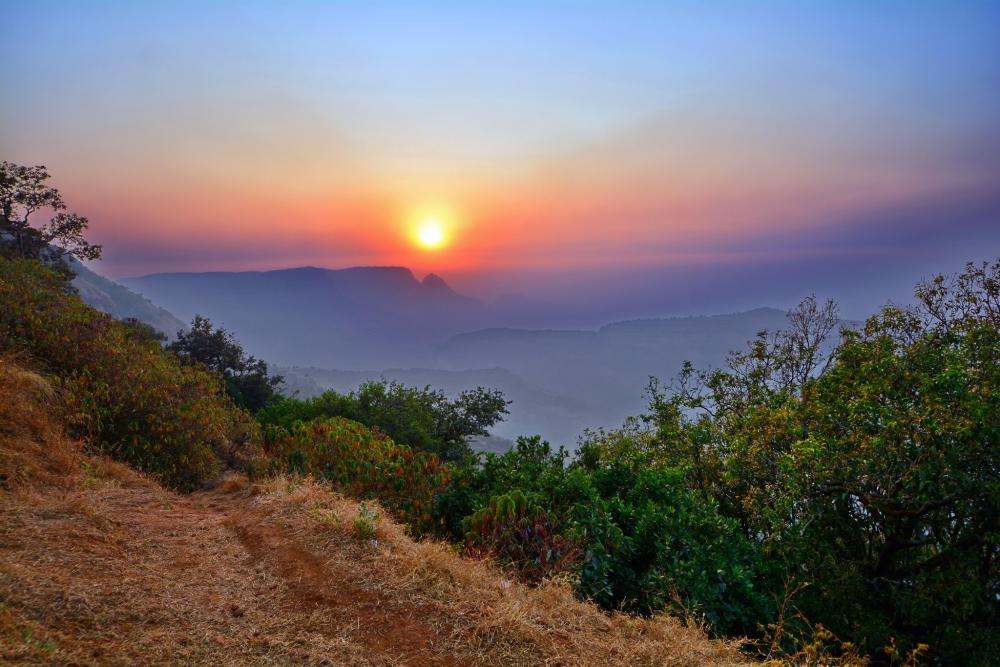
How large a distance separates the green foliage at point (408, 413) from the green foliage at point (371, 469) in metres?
6.27

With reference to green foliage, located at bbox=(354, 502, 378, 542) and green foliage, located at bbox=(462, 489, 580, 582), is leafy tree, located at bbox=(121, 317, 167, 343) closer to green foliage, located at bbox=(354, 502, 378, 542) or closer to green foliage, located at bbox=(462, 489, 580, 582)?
green foliage, located at bbox=(354, 502, 378, 542)

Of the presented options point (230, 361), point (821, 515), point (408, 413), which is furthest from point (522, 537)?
point (230, 361)

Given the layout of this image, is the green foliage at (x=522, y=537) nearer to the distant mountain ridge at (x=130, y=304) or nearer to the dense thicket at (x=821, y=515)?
the dense thicket at (x=821, y=515)

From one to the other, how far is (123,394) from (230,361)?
21.5 meters

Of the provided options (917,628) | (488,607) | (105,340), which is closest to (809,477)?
(917,628)

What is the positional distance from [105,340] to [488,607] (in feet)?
40.8

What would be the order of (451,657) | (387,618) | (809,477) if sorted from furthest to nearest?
1. (809,477)
2. (387,618)
3. (451,657)

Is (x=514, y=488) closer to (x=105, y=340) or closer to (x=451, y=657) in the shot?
(x=451, y=657)

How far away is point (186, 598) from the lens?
5.70 meters

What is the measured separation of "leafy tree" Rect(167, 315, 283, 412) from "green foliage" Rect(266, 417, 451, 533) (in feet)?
57.1

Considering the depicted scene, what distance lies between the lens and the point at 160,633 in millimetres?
4922

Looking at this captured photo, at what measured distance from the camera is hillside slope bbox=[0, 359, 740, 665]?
489cm

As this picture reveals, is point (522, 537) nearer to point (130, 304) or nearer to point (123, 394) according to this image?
point (123, 394)

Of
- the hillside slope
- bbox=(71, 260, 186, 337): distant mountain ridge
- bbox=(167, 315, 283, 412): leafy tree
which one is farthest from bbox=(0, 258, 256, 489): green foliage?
bbox=(71, 260, 186, 337): distant mountain ridge
